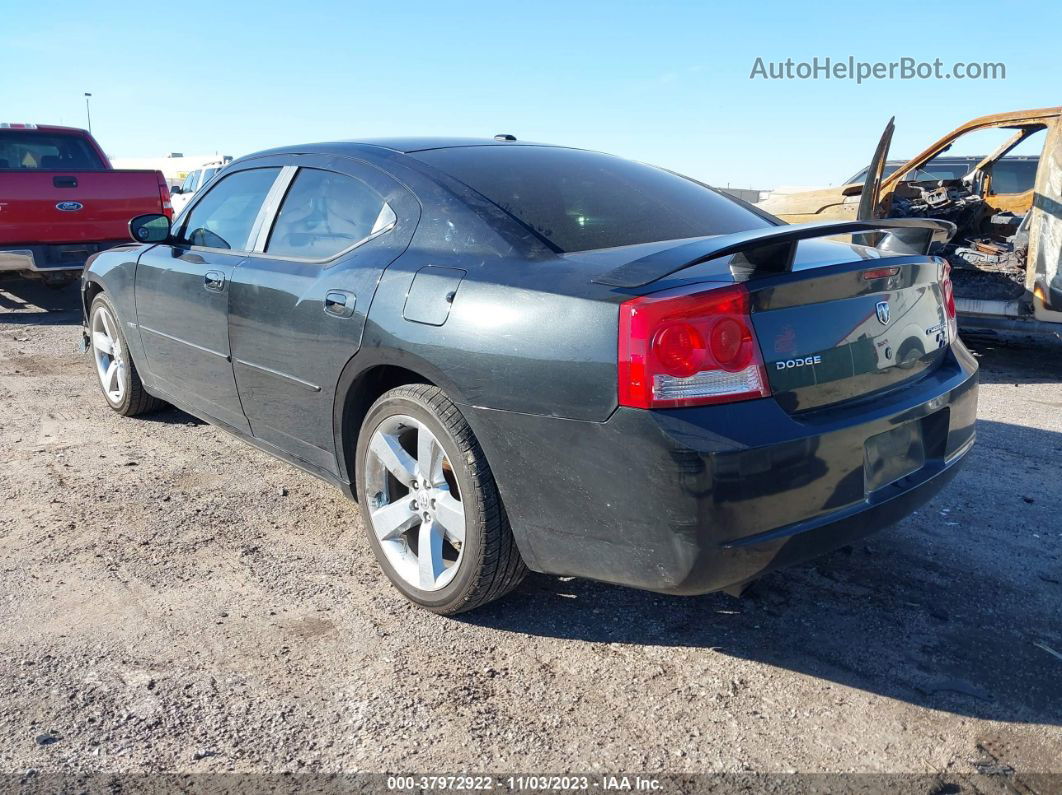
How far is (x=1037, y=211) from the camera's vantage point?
21.2ft

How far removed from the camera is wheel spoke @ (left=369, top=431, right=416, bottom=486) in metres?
2.90

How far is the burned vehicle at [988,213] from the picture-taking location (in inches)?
252

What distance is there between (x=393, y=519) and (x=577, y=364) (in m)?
1.05

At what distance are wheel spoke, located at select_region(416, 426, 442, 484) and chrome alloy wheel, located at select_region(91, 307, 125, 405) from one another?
2.90 metres

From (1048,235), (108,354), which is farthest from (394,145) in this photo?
(1048,235)

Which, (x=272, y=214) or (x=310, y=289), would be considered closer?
(x=310, y=289)

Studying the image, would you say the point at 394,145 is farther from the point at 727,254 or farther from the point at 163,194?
the point at 163,194

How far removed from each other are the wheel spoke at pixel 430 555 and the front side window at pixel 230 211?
5.35ft

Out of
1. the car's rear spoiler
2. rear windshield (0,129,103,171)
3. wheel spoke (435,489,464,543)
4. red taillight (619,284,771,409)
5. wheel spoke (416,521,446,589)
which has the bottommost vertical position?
wheel spoke (416,521,446,589)

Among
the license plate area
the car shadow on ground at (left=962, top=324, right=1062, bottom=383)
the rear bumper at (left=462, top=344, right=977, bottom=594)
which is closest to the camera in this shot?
the rear bumper at (left=462, top=344, right=977, bottom=594)

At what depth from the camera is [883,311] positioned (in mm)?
2562

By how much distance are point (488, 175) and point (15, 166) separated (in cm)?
841

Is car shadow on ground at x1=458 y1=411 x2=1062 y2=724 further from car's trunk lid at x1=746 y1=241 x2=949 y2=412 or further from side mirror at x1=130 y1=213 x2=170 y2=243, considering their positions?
side mirror at x1=130 y1=213 x2=170 y2=243

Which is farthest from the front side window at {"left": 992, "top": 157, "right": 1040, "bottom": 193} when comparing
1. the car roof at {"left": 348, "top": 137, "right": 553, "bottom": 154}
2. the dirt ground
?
the car roof at {"left": 348, "top": 137, "right": 553, "bottom": 154}
